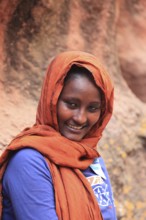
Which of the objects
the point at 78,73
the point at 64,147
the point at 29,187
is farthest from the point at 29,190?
the point at 78,73

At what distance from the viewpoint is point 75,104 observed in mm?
1896

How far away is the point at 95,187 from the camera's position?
1.92 meters

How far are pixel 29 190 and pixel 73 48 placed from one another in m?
2.58

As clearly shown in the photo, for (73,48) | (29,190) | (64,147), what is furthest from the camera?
(73,48)

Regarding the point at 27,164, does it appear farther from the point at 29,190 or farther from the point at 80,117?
the point at 80,117

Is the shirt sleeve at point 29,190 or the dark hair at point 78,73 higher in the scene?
the dark hair at point 78,73

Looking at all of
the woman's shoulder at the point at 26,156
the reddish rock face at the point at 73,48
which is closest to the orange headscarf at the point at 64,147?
the woman's shoulder at the point at 26,156

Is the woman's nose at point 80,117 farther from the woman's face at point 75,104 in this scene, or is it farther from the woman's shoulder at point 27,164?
the woman's shoulder at point 27,164

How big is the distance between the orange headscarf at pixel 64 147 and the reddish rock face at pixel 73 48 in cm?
137

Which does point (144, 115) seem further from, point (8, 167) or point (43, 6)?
point (8, 167)

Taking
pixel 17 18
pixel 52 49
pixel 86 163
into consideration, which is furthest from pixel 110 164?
pixel 86 163

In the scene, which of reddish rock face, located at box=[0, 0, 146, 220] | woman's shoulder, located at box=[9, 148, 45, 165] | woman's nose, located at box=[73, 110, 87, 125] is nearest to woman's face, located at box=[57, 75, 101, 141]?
woman's nose, located at box=[73, 110, 87, 125]

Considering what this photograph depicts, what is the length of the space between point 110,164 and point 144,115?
71 cm

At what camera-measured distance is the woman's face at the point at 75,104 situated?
1892 mm
